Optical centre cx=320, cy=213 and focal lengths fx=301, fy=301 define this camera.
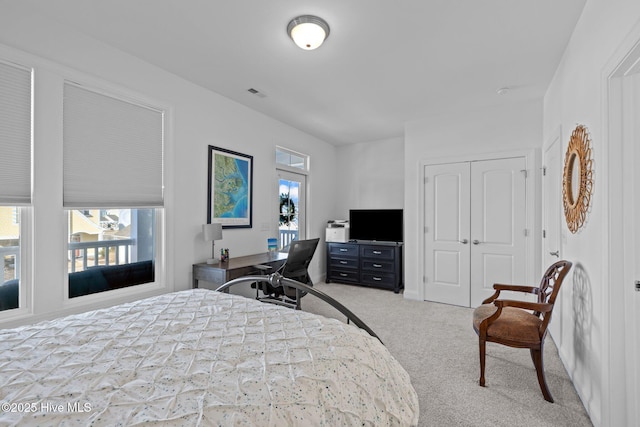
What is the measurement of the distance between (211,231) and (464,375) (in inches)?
107

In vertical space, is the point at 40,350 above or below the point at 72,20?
below

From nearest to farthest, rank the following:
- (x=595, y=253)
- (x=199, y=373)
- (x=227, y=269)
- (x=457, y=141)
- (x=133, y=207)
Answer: (x=199, y=373)
(x=595, y=253)
(x=133, y=207)
(x=227, y=269)
(x=457, y=141)

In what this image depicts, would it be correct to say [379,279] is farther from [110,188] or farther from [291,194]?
[110,188]

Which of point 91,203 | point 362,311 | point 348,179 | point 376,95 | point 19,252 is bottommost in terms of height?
point 362,311

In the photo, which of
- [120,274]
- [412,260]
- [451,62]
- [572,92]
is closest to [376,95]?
[451,62]

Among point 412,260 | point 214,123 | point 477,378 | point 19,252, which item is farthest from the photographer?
point 412,260

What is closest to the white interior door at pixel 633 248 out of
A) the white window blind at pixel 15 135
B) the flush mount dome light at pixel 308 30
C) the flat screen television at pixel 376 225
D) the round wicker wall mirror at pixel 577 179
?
the round wicker wall mirror at pixel 577 179

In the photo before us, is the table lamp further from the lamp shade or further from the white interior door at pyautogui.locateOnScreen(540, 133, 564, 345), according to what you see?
the white interior door at pyautogui.locateOnScreen(540, 133, 564, 345)

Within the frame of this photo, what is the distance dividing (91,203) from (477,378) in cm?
341

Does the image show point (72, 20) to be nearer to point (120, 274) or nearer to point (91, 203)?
point (91, 203)

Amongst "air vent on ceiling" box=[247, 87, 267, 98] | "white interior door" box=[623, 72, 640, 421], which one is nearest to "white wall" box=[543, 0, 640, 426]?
"white interior door" box=[623, 72, 640, 421]

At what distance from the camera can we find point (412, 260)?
4.62 meters

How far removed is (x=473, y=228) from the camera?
4156 mm

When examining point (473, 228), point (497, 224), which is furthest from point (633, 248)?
point (473, 228)
